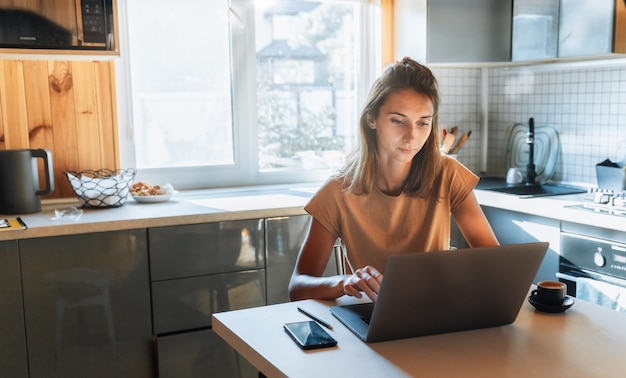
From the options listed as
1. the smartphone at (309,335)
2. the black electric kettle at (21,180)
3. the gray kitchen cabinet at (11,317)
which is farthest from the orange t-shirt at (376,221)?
the black electric kettle at (21,180)

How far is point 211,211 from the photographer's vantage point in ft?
8.82

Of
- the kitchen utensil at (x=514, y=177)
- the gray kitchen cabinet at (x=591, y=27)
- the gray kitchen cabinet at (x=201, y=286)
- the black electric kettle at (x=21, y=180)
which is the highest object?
the gray kitchen cabinet at (x=591, y=27)

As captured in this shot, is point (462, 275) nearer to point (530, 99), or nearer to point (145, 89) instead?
point (145, 89)

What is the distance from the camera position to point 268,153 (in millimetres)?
3510

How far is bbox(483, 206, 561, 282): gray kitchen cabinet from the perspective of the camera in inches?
105

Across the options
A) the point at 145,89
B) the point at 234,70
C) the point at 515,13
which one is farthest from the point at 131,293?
the point at 515,13

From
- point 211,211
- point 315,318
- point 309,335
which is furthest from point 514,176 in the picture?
point 309,335

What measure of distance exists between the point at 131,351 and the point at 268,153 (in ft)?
4.34

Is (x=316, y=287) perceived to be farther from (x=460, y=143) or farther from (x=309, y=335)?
(x=460, y=143)

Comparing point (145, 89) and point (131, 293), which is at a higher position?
point (145, 89)

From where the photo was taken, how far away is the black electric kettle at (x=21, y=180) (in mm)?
2576

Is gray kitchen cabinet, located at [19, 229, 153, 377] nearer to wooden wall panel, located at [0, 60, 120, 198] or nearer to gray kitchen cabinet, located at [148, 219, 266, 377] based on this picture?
gray kitchen cabinet, located at [148, 219, 266, 377]

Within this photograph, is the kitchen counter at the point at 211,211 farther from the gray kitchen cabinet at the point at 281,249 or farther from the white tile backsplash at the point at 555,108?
the white tile backsplash at the point at 555,108

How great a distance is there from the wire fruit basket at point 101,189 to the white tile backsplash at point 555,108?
185cm
